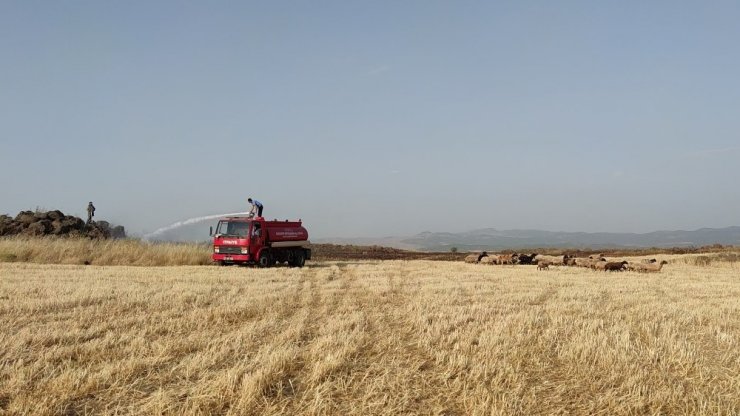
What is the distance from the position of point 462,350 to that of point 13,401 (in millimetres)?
5028

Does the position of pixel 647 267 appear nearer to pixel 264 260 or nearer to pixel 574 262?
pixel 574 262

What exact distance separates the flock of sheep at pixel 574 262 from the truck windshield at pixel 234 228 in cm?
1305

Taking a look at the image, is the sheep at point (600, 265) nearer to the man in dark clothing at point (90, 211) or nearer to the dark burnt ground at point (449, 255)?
the dark burnt ground at point (449, 255)

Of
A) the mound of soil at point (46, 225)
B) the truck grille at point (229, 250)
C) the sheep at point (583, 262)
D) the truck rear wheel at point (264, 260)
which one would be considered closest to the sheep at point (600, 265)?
the sheep at point (583, 262)

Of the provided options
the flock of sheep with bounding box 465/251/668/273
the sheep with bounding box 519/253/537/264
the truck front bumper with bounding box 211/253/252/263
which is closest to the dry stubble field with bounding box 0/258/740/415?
the flock of sheep with bounding box 465/251/668/273

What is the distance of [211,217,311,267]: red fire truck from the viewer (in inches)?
1006

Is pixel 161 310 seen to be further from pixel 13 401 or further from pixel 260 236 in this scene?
pixel 260 236

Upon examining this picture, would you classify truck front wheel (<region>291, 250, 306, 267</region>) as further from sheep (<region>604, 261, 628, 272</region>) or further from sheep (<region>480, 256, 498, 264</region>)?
sheep (<region>604, 261, 628, 272</region>)

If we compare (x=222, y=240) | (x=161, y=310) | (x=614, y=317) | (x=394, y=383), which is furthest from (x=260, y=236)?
(x=394, y=383)

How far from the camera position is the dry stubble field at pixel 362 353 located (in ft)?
17.8

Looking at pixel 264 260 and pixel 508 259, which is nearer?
pixel 264 260

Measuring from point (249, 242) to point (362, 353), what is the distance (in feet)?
61.5

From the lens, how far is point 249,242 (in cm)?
2548

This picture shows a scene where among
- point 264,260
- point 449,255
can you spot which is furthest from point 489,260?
point 449,255
